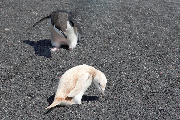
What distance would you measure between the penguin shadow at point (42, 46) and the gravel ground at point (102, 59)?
0.02 m

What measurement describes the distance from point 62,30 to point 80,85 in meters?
2.27

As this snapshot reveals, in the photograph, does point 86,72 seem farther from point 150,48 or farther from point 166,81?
Result: point 150,48

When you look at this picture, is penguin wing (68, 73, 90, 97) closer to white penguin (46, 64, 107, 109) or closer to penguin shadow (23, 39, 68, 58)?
white penguin (46, 64, 107, 109)

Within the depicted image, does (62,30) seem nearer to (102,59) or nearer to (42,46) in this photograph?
(42,46)

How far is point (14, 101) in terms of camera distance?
20.0 feet

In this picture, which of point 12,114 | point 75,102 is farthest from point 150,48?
point 12,114

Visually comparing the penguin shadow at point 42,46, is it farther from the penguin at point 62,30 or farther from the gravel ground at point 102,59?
the penguin at point 62,30

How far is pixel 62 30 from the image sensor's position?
7.81 meters

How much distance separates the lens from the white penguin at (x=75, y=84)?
5741 millimetres

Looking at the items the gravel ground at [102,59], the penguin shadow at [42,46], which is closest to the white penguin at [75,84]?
the gravel ground at [102,59]

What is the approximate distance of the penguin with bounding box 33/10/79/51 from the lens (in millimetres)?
7754

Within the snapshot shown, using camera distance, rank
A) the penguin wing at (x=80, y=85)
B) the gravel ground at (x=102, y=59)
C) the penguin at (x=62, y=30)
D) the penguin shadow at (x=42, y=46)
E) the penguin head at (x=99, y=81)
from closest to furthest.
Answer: the penguin wing at (x=80, y=85), the gravel ground at (x=102, y=59), the penguin head at (x=99, y=81), the penguin at (x=62, y=30), the penguin shadow at (x=42, y=46)

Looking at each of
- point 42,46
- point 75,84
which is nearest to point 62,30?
point 42,46

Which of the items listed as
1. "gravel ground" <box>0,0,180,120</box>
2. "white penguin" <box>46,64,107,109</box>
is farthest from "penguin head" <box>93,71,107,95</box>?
"gravel ground" <box>0,0,180,120</box>
